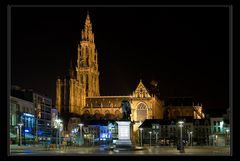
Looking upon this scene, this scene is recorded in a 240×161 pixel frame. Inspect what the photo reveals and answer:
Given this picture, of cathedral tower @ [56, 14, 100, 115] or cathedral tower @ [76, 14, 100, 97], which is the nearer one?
cathedral tower @ [56, 14, 100, 115]

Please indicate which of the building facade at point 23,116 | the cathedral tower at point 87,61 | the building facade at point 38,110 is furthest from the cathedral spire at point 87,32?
the building facade at point 23,116

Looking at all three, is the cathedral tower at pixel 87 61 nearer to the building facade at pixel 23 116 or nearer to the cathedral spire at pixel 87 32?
the cathedral spire at pixel 87 32

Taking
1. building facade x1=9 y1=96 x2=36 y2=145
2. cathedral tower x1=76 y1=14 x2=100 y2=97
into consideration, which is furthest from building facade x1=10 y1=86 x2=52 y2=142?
cathedral tower x1=76 y1=14 x2=100 y2=97

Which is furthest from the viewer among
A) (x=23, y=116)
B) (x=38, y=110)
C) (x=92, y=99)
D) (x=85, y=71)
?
(x=85, y=71)


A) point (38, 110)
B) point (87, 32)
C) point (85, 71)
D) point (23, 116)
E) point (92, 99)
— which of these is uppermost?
point (87, 32)

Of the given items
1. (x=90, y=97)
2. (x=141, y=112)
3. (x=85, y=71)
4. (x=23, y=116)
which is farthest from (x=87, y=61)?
(x=23, y=116)

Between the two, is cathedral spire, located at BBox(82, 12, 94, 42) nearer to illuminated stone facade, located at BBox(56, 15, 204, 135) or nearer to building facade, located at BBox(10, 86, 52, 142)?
illuminated stone facade, located at BBox(56, 15, 204, 135)

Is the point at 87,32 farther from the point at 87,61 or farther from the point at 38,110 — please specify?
the point at 38,110
